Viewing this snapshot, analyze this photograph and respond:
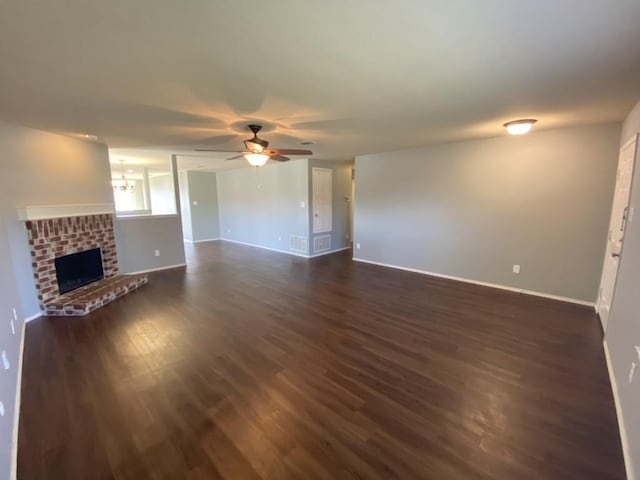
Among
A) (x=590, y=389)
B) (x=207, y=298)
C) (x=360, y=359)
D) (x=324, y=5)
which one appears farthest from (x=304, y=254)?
(x=324, y=5)

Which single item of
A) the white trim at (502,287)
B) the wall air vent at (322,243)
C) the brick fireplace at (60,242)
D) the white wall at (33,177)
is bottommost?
the white trim at (502,287)

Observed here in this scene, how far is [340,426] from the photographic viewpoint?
1.87 metres

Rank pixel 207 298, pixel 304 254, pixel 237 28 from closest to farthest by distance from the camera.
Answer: pixel 237 28, pixel 207 298, pixel 304 254

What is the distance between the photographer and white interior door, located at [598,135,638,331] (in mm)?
2746

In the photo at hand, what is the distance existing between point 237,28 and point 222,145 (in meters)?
3.41

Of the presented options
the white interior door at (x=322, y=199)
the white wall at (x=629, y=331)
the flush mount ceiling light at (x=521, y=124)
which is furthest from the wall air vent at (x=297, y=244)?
the white wall at (x=629, y=331)

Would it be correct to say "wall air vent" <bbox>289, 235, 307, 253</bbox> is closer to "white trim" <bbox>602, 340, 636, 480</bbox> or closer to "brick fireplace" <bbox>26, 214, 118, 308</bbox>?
"brick fireplace" <bbox>26, 214, 118, 308</bbox>

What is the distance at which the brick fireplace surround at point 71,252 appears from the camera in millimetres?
3625

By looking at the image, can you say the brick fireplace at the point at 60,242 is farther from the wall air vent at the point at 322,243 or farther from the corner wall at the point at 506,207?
the corner wall at the point at 506,207

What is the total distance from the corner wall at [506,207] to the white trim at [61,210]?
505cm

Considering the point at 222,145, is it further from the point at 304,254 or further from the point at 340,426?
the point at 340,426

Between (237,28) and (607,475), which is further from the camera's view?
(607,475)

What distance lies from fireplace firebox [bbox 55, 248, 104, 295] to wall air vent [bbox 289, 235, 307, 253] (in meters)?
3.91

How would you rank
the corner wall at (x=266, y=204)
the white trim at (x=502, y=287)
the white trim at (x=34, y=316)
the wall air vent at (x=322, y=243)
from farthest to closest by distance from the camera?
the wall air vent at (x=322, y=243)
the corner wall at (x=266, y=204)
the white trim at (x=502, y=287)
the white trim at (x=34, y=316)
